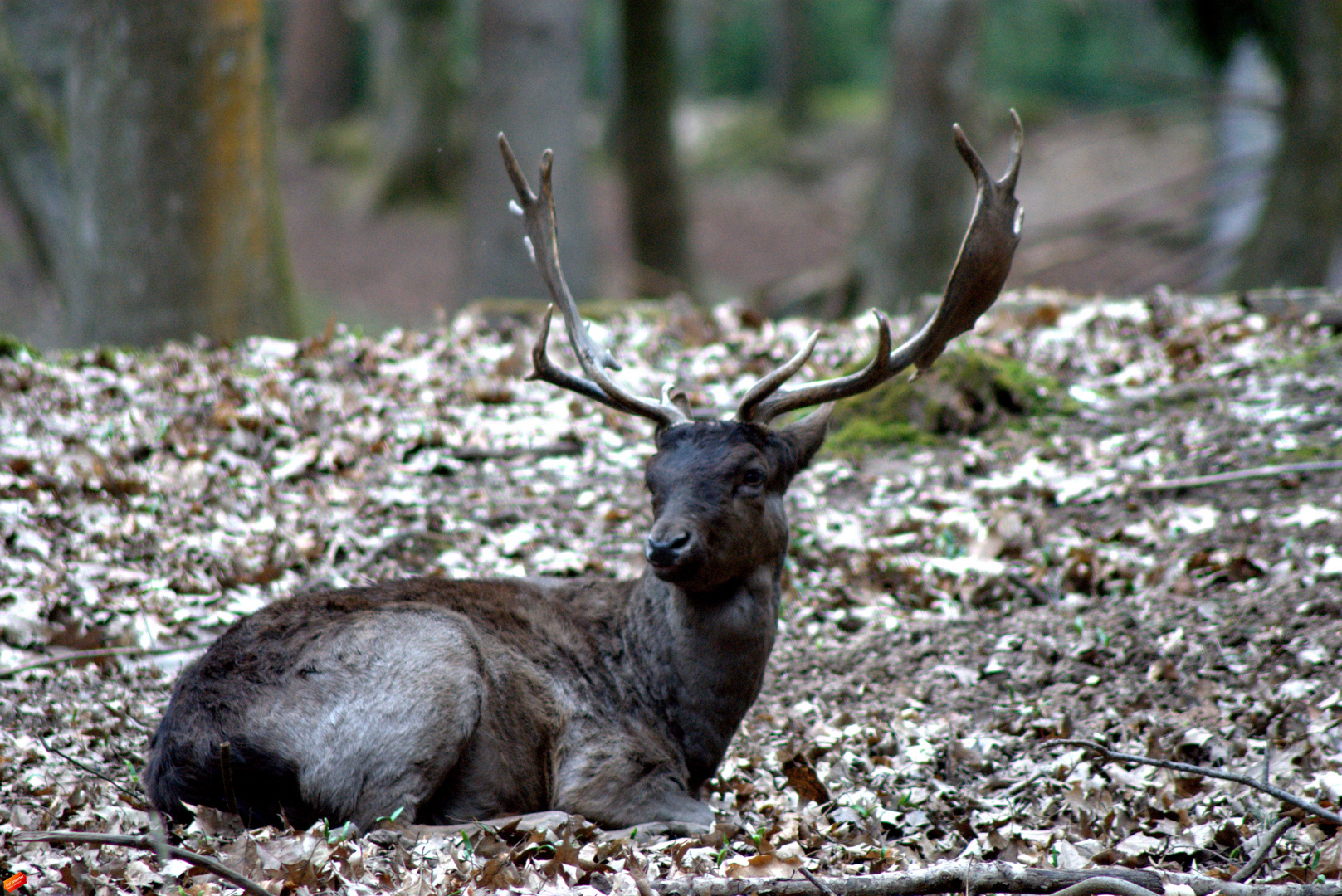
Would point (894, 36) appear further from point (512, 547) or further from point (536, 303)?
point (512, 547)

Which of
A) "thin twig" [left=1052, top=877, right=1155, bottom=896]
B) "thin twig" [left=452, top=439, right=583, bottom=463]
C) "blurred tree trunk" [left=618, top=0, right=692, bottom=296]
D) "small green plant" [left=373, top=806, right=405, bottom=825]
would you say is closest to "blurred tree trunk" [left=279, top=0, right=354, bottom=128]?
"blurred tree trunk" [left=618, top=0, right=692, bottom=296]

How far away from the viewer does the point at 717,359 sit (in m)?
9.62

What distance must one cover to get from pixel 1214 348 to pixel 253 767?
738cm

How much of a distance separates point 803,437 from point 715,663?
3.46 feet

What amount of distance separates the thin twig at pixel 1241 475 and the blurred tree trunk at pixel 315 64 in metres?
31.0

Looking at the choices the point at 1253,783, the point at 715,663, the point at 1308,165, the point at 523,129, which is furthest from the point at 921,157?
the point at 1253,783

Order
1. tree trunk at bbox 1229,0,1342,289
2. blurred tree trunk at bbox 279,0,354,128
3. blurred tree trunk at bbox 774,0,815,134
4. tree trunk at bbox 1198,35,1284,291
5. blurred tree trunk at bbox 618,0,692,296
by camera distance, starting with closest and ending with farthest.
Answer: tree trunk at bbox 1229,0,1342,289 → tree trunk at bbox 1198,35,1284,291 → blurred tree trunk at bbox 618,0,692,296 → blurred tree trunk at bbox 774,0,815,134 → blurred tree trunk at bbox 279,0,354,128

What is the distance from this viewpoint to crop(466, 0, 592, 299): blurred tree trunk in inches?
589

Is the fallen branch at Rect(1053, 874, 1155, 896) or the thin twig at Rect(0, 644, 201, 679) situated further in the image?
the thin twig at Rect(0, 644, 201, 679)

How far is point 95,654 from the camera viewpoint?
5.96m

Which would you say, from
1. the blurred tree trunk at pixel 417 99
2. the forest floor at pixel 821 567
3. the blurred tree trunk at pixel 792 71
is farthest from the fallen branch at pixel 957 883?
the blurred tree trunk at pixel 792 71

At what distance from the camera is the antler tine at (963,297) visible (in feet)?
17.9

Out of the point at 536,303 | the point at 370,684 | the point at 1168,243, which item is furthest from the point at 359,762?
the point at 1168,243

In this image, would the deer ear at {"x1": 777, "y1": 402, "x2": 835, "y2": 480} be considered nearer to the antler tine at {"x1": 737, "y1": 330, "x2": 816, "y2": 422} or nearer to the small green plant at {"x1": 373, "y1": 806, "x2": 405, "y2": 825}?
the antler tine at {"x1": 737, "y1": 330, "x2": 816, "y2": 422}
